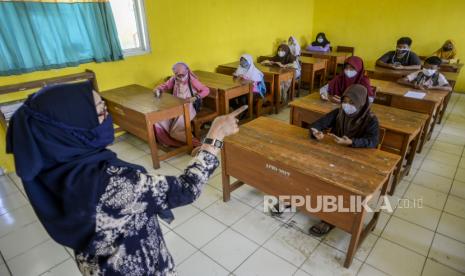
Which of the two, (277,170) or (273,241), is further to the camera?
(273,241)

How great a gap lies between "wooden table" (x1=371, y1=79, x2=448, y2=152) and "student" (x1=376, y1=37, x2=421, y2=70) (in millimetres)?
1038

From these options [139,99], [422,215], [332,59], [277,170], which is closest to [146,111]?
[139,99]

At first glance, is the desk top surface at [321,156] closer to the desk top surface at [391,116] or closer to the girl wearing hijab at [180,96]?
the desk top surface at [391,116]

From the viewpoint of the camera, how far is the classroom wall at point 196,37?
12.6ft

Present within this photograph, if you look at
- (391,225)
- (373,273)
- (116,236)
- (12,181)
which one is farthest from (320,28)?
(116,236)

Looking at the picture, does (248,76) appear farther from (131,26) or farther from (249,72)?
(131,26)

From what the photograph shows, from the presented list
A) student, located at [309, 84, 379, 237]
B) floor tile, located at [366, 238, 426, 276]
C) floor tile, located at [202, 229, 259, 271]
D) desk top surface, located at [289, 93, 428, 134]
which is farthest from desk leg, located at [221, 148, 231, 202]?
floor tile, located at [366, 238, 426, 276]

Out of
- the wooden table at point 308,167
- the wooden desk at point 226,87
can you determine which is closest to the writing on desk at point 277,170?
the wooden table at point 308,167

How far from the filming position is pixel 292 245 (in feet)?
7.14

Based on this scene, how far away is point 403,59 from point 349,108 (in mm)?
3181

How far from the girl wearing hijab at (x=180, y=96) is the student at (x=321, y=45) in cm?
392

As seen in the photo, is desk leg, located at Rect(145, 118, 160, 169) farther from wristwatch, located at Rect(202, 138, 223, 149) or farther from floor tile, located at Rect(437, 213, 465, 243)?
floor tile, located at Rect(437, 213, 465, 243)

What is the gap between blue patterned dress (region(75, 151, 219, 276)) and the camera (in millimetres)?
898

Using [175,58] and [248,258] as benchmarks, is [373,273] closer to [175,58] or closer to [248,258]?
[248,258]
